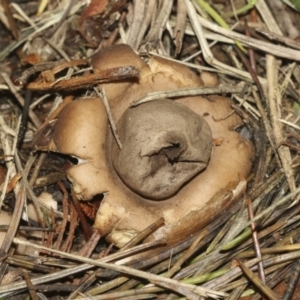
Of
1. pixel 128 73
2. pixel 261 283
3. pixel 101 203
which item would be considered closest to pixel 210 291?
pixel 261 283

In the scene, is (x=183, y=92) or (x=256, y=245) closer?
(x=256, y=245)

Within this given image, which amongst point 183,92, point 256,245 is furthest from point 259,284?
point 183,92

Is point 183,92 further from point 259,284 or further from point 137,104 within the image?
point 259,284

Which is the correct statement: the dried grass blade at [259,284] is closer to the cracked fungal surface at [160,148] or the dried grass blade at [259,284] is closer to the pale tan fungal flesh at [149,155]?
the pale tan fungal flesh at [149,155]

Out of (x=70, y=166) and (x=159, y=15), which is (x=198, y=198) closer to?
(x=70, y=166)

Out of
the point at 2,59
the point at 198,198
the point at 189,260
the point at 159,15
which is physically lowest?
the point at 189,260

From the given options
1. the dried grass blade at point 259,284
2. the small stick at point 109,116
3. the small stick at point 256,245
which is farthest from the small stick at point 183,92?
the dried grass blade at point 259,284

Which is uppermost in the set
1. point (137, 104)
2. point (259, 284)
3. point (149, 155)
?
point (137, 104)

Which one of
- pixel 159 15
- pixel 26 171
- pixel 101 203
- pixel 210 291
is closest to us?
pixel 210 291

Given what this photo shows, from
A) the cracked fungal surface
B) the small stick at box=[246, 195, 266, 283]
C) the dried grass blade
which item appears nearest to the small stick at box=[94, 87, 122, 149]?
the cracked fungal surface
